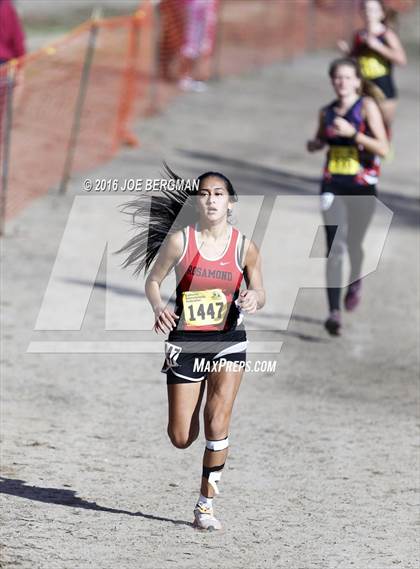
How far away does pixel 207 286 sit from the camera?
24.0ft

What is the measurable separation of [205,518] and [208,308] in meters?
1.19

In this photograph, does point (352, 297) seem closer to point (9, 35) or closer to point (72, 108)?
point (9, 35)

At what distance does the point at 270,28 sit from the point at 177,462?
64.3 feet

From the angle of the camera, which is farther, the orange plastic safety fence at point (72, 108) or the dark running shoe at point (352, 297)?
the orange plastic safety fence at point (72, 108)

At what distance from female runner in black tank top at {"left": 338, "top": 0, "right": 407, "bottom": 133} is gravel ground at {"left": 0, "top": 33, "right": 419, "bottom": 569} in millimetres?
1770

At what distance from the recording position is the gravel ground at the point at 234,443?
7.35 metres

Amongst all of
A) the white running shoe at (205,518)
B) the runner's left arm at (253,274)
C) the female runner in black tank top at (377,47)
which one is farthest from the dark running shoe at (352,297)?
the white running shoe at (205,518)

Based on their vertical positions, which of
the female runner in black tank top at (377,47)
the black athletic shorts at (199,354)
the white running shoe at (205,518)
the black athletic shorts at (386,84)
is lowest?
the black athletic shorts at (386,84)

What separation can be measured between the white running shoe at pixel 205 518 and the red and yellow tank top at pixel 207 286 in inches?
39.9

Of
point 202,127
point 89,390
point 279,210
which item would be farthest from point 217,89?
point 89,390

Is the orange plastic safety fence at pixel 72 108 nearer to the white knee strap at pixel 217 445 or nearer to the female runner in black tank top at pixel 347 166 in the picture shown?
the female runner in black tank top at pixel 347 166

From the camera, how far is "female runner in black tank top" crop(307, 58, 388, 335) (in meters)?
10.8

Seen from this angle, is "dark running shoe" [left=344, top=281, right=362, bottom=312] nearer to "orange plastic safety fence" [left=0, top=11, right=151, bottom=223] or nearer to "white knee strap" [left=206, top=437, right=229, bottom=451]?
"orange plastic safety fence" [left=0, top=11, right=151, bottom=223]

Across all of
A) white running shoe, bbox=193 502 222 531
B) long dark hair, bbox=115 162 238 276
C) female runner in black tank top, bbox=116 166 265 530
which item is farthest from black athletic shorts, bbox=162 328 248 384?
white running shoe, bbox=193 502 222 531
